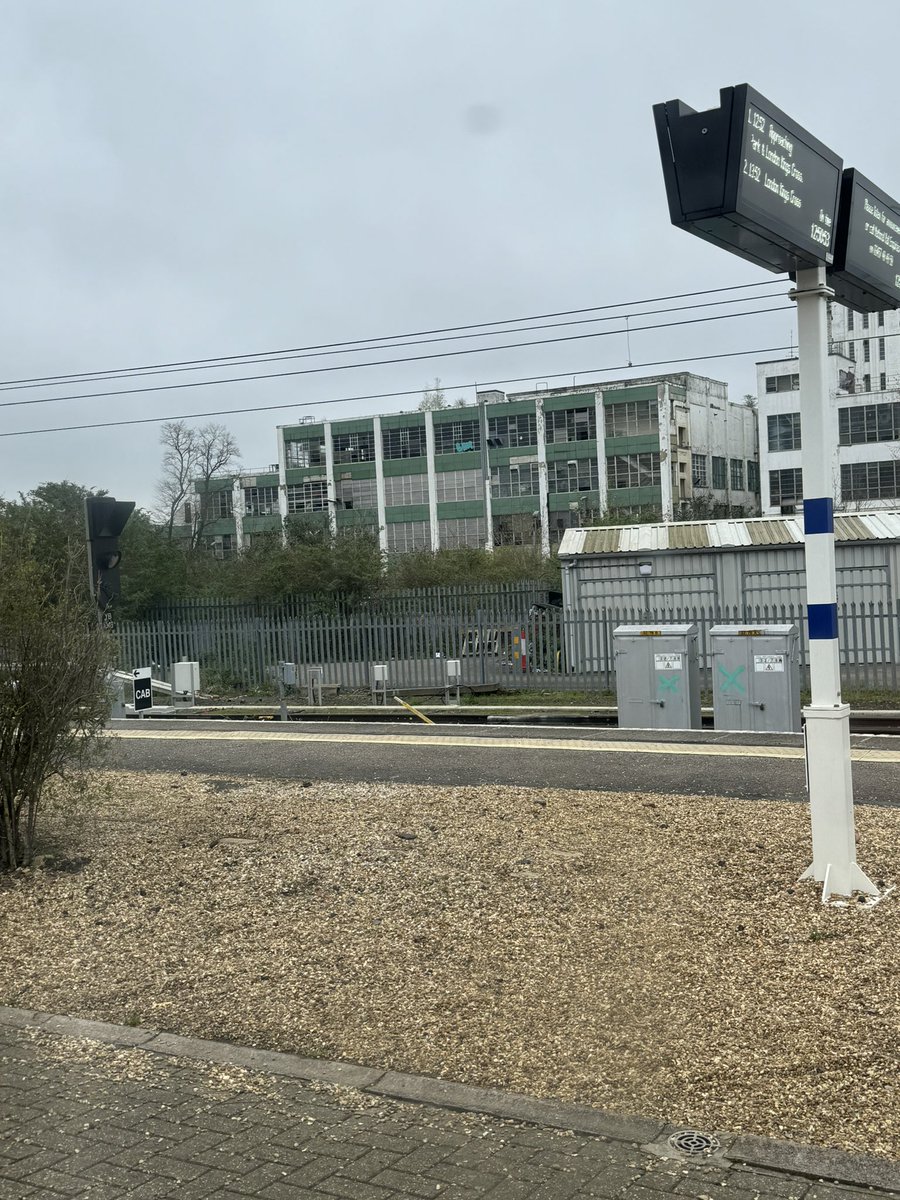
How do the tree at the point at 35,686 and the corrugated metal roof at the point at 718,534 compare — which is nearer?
the tree at the point at 35,686

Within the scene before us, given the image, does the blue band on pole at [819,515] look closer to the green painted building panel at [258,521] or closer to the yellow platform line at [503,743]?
the yellow platform line at [503,743]

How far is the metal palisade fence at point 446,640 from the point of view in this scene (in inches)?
819

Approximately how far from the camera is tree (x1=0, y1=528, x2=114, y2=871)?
7.82 meters

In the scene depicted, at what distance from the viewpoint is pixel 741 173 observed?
5.94 m

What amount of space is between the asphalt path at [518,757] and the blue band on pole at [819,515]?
3.42 m

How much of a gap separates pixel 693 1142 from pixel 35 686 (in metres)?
5.33

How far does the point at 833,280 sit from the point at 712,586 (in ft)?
52.5

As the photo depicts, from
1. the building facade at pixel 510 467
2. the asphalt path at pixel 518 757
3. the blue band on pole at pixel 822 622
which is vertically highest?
the building facade at pixel 510 467

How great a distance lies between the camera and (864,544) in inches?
877

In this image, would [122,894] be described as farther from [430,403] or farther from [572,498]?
[430,403]

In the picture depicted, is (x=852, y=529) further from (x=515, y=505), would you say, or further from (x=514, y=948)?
(x=515, y=505)

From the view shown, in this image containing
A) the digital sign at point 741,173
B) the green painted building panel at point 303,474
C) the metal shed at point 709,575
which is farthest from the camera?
the green painted building panel at point 303,474

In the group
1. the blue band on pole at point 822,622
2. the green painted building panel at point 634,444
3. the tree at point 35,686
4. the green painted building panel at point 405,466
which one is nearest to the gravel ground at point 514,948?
the tree at point 35,686

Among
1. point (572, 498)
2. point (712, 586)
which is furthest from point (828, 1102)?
point (572, 498)
